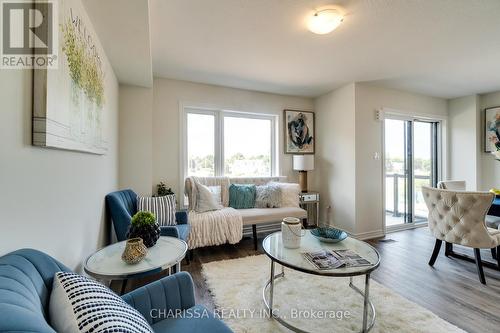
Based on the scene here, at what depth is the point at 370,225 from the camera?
11.9ft

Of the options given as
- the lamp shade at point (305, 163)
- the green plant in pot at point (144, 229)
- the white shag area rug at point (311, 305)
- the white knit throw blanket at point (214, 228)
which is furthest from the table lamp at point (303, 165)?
the green plant in pot at point (144, 229)

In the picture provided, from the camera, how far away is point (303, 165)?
3.94 meters

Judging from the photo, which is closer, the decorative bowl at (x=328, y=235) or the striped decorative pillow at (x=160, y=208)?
the decorative bowl at (x=328, y=235)

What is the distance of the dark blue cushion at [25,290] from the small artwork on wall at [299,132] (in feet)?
12.2

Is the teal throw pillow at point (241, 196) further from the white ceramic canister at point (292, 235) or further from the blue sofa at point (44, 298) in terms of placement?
the blue sofa at point (44, 298)

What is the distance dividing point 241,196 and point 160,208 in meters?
1.24

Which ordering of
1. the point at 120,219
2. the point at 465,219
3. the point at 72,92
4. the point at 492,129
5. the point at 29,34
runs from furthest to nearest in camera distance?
1. the point at 492,129
2. the point at 465,219
3. the point at 120,219
4. the point at 72,92
5. the point at 29,34

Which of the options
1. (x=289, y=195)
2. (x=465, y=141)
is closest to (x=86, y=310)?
(x=289, y=195)

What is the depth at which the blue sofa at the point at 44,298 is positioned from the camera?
0.47m

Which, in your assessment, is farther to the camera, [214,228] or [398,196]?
[398,196]

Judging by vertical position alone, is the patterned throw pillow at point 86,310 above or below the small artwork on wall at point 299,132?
below

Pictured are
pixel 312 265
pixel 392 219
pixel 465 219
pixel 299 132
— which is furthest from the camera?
pixel 299 132

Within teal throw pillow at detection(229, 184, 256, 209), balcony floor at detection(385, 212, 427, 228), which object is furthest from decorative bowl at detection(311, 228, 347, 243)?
balcony floor at detection(385, 212, 427, 228)

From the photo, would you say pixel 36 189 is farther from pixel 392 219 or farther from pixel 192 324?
pixel 392 219
